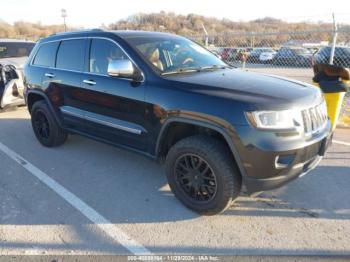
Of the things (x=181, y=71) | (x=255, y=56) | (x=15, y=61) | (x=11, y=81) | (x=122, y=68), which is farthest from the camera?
(x=255, y=56)

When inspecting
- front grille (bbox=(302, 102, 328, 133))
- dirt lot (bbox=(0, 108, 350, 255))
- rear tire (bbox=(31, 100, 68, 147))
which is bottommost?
dirt lot (bbox=(0, 108, 350, 255))

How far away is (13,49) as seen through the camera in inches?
339

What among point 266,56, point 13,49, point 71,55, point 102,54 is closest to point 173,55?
point 102,54

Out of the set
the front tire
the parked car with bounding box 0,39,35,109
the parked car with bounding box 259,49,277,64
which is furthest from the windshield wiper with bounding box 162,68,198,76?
the parked car with bounding box 259,49,277,64

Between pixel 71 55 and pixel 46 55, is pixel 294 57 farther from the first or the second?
pixel 71 55

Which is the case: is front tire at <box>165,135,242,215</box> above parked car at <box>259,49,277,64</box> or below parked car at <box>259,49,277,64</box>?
below

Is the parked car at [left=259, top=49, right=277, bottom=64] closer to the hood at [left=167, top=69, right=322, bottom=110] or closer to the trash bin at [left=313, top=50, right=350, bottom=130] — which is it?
the trash bin at [left=313, top=50, right=350, bottom=130]

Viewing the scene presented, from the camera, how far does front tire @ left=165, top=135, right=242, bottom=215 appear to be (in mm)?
3023

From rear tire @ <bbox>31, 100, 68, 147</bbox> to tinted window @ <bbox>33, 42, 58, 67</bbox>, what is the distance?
2.05ft

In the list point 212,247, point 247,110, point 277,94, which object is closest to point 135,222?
point 212,247

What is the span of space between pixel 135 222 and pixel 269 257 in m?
1.28

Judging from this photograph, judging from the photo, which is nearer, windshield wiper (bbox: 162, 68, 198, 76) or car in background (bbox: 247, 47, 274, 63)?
windshield wiper (bbox: 162, 68, 198, 76)

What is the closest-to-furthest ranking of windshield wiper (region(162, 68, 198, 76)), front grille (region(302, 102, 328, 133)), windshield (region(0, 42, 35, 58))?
front grille (region(302, 102, 328, 133)) → windshield wiper (region(162, 68, 198, 76)) → windshield (region(0, 42, 35, 58))

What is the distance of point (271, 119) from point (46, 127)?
377 cm
